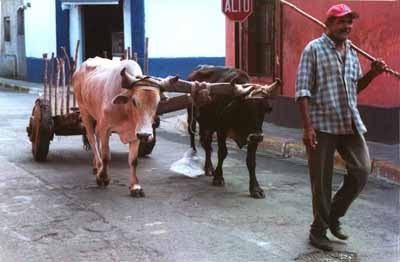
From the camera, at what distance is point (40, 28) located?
26.3 m

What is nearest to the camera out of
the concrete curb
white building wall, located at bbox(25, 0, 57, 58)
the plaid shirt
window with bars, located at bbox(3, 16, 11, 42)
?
the plaid shirt

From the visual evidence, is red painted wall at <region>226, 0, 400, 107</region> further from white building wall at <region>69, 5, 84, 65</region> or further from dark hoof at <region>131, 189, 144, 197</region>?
white building wall at <region>69, 5, 84, 65</region>

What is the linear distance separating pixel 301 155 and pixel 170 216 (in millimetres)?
4270

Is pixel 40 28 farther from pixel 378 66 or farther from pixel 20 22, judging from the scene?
pixel 378 66

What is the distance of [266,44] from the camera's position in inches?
559

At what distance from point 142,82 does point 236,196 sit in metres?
1.64

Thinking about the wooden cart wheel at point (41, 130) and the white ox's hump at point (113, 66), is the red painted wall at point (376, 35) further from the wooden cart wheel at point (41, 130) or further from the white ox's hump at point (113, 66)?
the wooden cart wheel at point (41, 130)

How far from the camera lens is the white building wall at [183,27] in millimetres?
22016

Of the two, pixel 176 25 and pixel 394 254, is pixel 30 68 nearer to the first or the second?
pixel 176 25

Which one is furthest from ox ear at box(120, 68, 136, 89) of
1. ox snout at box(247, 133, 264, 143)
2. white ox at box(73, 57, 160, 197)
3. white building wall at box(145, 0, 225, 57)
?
white building wall at box(145, 0, 225, 57)

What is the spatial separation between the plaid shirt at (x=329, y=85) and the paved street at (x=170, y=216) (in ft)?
3.48

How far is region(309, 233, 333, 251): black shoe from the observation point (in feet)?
19.1

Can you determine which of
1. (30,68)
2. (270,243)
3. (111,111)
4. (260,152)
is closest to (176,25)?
(30,68)

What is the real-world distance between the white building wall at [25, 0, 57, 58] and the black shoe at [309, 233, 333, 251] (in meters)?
20.2
